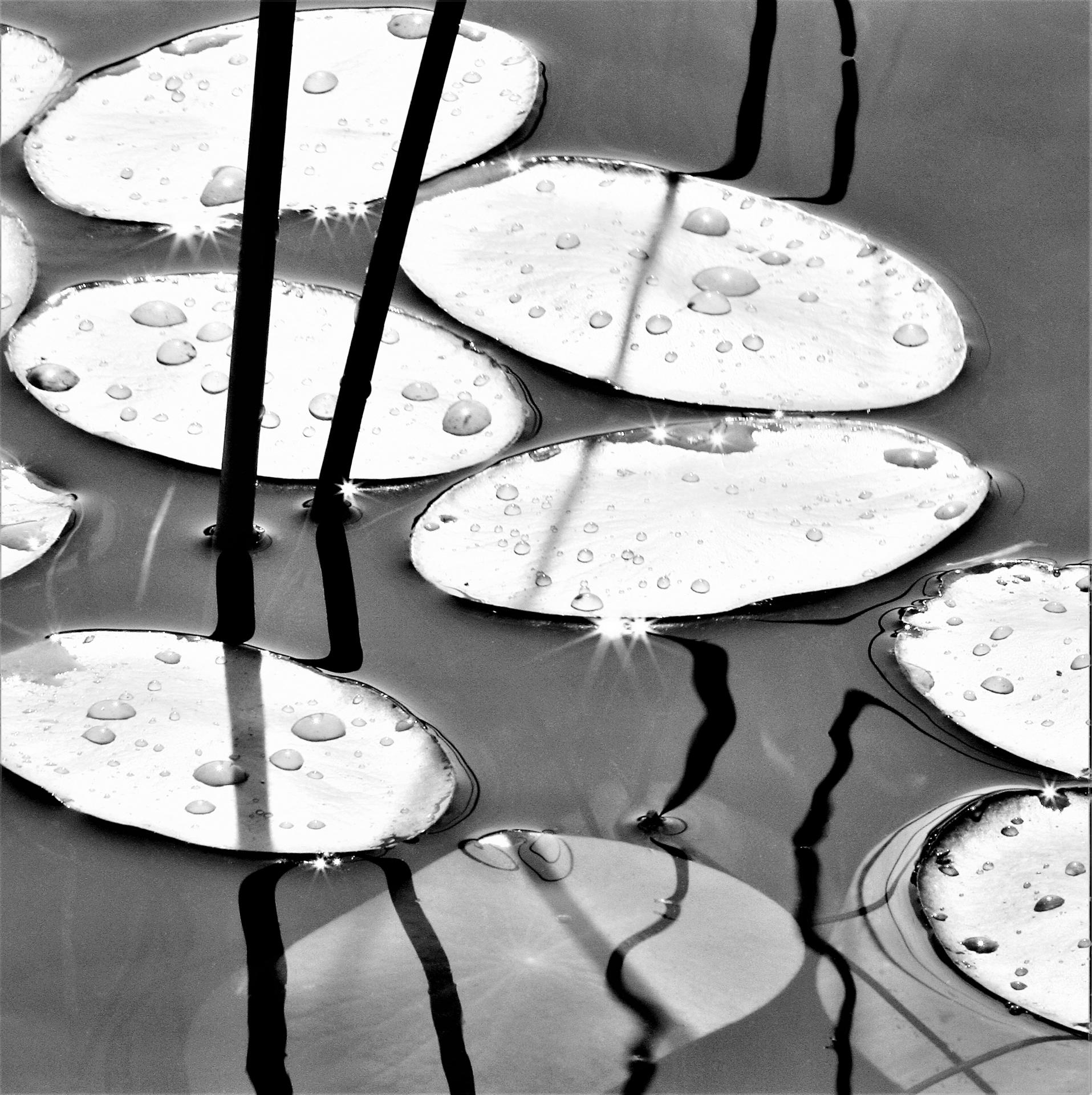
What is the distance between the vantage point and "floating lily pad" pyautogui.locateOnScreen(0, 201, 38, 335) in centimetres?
104

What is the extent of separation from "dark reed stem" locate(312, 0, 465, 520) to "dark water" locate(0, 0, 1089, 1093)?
5 cm

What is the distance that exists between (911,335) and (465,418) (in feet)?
1.19

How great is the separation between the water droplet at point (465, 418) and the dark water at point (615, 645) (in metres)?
0.05

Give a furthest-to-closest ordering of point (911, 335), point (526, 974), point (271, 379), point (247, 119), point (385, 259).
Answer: point (247, 119) < point (911, 335) < point (271, 379) < point (385, 259) < point (526, 974)

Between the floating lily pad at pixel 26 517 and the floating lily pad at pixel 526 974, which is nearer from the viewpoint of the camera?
the floating lily pad at pixel 526 974

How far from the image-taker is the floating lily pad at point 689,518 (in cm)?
88

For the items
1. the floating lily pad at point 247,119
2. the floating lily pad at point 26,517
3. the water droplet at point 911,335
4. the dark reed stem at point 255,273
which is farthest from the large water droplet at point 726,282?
the floating lily pad at point 26,517

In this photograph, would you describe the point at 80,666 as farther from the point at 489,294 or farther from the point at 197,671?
the point at 489,294

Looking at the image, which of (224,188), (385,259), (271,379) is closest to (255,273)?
(385,259)

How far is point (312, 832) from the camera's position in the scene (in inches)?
28.7

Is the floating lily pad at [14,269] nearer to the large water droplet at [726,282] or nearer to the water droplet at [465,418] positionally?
the water droplet at [465,418]

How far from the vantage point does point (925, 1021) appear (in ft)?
2.28

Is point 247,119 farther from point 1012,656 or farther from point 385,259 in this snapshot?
point 1012,656

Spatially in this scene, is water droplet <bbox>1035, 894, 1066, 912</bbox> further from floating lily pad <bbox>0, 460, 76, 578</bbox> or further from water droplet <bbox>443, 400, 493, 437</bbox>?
floating lily pad <bbox>0, 460, 76, 578</bbox>
